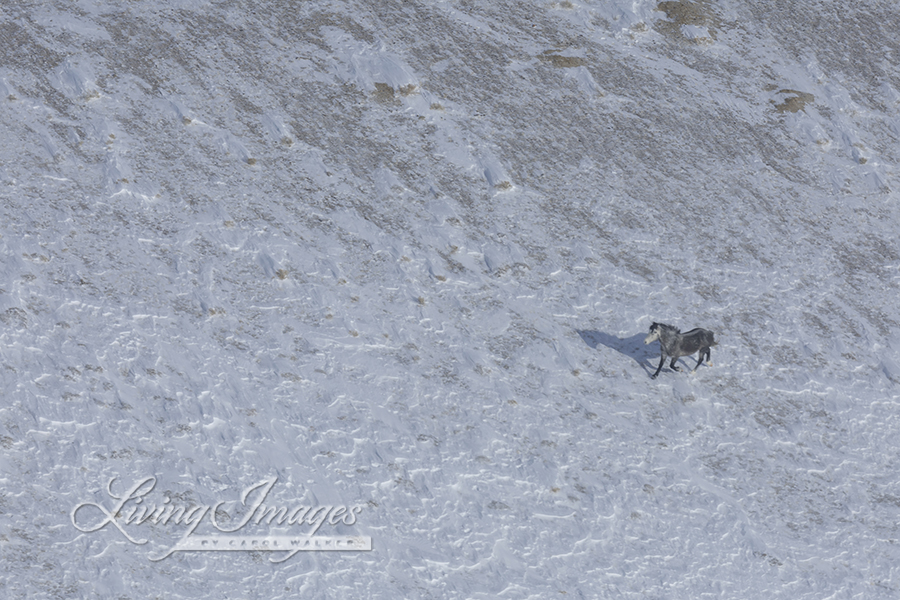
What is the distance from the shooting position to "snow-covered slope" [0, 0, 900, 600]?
12234 millimetres

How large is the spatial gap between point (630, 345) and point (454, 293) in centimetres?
365

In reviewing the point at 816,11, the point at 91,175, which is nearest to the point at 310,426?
the point at 91,175

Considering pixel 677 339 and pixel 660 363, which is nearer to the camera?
pixel 677 339

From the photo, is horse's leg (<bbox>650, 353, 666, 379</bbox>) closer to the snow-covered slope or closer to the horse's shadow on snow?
the horse's shadow on snow

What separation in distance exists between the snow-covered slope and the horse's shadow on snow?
8 centimetres

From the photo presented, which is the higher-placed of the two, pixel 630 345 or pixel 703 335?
pixel 703 335

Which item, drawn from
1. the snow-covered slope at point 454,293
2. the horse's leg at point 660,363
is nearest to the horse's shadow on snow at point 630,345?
the snow-covered slope at point 454,293

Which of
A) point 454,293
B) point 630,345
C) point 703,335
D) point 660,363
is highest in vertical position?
point 703,335

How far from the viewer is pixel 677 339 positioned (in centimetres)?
1416

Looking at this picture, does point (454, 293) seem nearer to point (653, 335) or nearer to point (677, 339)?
point (653, 335)

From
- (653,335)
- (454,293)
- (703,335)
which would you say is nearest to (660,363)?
(653,335)

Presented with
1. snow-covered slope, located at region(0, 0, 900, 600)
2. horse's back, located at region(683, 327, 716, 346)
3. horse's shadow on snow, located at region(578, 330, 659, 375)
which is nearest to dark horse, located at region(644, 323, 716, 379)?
horse's back, located at region(683, 327, 716, 346)

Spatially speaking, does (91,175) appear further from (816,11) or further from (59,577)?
(816,11)

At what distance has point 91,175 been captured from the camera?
1661 centimetres
